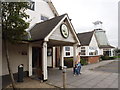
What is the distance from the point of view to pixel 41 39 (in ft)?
26.0

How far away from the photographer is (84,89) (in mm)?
6402

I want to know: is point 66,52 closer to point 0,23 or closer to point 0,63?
point 0,63

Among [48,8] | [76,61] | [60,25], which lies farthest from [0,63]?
[48,8]

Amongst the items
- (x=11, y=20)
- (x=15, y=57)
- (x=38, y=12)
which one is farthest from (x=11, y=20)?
(x=38, y=12)

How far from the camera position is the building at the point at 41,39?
8188 mm

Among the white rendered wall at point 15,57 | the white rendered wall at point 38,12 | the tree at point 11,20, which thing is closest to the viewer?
the tree at point 11,20

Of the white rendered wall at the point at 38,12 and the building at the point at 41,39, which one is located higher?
the white rendered wall at the point at 38,12

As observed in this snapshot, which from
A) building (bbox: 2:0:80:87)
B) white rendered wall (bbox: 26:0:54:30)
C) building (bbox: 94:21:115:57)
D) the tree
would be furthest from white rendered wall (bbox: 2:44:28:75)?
building (bbox: 94:21:115:57)

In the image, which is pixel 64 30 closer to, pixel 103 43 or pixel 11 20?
pixel 11 20

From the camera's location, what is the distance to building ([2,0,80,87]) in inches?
322

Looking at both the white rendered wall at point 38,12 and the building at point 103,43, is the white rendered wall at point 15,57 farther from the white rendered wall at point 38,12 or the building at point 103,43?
the building at point 103,43

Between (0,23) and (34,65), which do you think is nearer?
(0,23)

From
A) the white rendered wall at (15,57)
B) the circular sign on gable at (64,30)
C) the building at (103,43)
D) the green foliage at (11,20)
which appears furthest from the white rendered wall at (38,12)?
the building at (103,43)

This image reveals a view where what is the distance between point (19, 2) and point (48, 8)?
8190 mm
